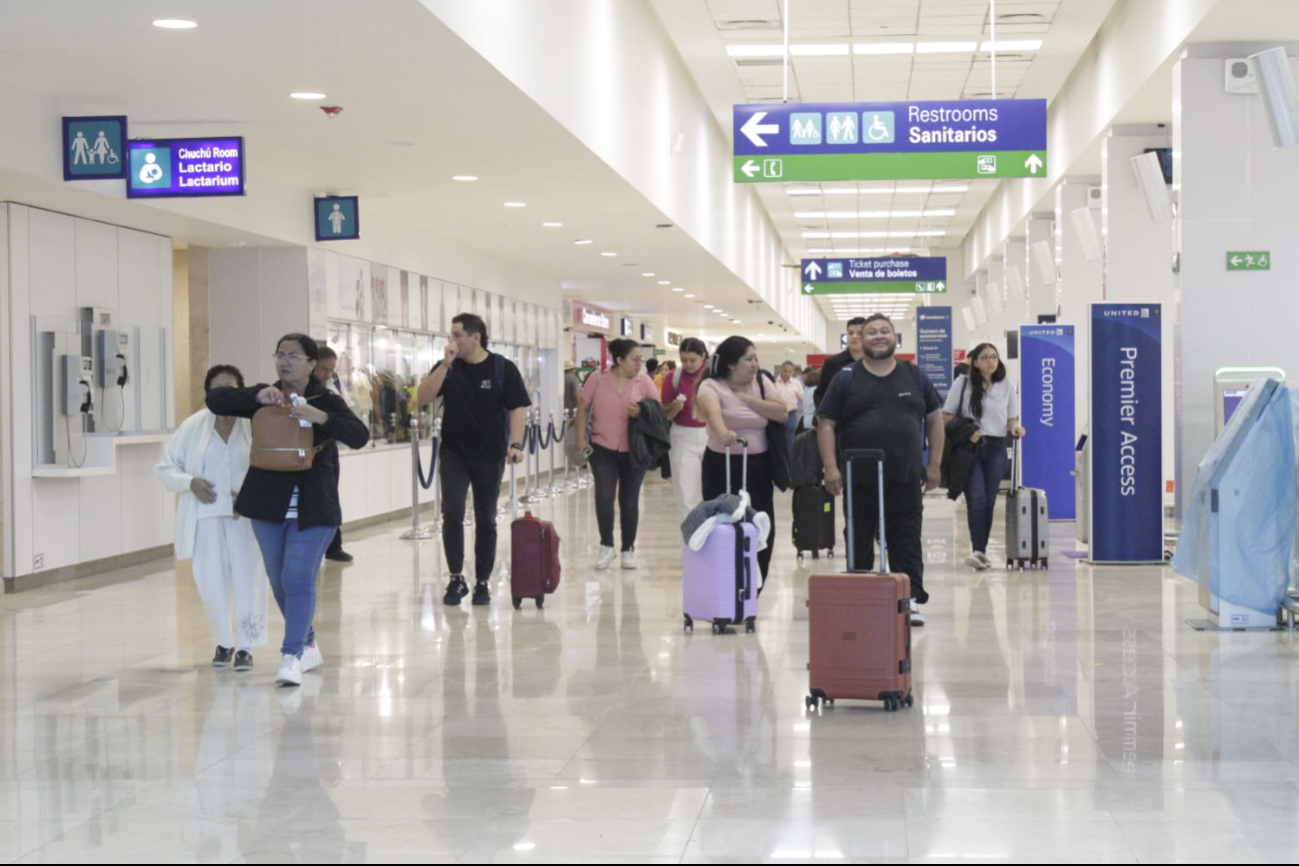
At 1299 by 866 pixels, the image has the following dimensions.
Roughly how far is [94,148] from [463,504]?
333 centimetres

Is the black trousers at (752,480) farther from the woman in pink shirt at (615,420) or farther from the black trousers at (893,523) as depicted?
the woman in pink shirt at (615,420)

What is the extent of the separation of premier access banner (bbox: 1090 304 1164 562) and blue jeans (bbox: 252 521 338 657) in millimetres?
6212

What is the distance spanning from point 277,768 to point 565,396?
→ 21.1 m

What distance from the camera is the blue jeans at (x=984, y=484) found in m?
11.0

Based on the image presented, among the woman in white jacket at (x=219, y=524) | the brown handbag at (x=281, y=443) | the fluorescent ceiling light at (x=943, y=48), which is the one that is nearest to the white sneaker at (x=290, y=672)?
the woman in white jacket at (x=219, y=524)

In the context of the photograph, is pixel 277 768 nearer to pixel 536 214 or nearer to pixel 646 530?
pixel 646 530

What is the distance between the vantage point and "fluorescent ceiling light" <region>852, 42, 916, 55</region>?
16.0 meters

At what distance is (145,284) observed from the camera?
1244 cm

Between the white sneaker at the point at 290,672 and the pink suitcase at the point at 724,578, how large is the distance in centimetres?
214

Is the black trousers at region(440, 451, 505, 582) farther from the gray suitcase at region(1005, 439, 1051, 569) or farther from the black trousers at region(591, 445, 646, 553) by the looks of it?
the gray suitcase at region(1005, 439, 1051, 569)

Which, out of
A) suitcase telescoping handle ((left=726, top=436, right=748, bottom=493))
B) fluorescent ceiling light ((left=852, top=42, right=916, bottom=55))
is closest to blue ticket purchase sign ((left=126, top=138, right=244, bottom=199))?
suitcase telescoping handle ((left=726, top=436, right=748, bottom=493))

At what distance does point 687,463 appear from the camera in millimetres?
9570

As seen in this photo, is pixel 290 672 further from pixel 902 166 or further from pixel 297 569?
pixel 902 166

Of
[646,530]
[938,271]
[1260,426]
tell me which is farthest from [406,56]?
[938,271]
